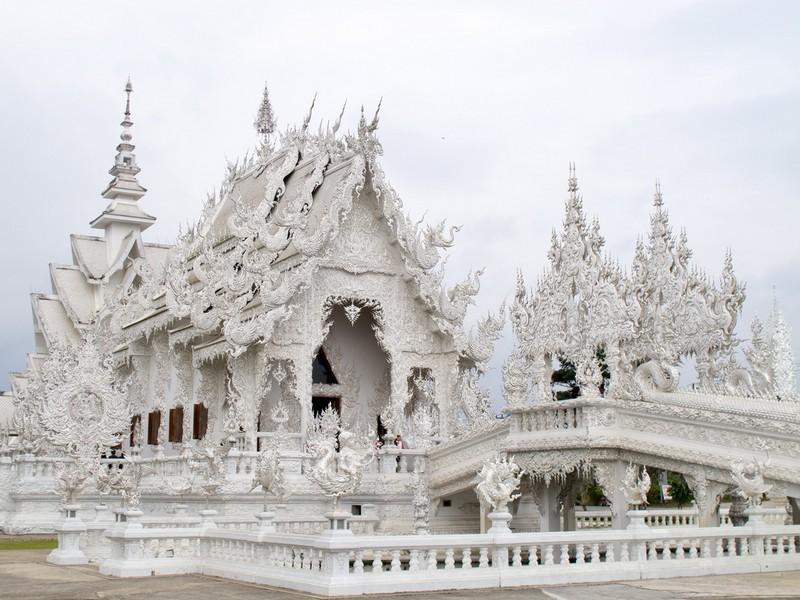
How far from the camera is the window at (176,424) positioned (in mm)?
25375

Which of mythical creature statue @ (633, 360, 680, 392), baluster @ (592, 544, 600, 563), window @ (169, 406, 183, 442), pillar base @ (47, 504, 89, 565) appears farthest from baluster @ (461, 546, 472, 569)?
window @ (169, 406, 183, 442)

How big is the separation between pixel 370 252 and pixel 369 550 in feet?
40.4

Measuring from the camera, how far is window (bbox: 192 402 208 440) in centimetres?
2397

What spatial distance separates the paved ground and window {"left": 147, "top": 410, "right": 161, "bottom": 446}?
13564 millimetres

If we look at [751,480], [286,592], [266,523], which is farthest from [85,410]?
[751,480]

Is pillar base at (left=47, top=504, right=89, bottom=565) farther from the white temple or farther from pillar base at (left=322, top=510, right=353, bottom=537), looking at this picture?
pillar base at (left=322, top=510, right=353, bottom=537)

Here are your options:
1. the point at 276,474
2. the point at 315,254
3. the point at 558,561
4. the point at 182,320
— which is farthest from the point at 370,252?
the point at 558,561

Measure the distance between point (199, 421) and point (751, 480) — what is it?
1329cm

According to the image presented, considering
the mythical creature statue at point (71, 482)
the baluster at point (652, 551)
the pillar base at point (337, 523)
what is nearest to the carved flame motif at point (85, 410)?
the mythical creature statue at point (71, 482)

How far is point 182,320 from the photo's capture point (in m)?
25.1

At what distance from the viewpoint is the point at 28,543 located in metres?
20.3

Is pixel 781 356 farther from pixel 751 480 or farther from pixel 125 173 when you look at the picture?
pixel 125 173

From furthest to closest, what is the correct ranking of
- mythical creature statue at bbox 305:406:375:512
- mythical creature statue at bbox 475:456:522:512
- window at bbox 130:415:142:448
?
1. window at bbox 130:415:142:448
2. mythical creature statue at bbox 475:456:522:512
3. mythical creature statue at bbox 305:406:375:512

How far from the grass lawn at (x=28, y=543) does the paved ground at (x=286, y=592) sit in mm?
5775
